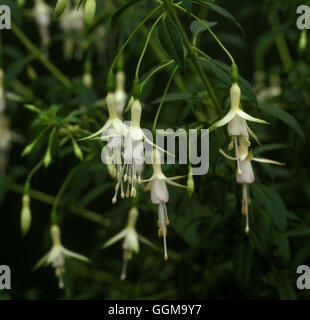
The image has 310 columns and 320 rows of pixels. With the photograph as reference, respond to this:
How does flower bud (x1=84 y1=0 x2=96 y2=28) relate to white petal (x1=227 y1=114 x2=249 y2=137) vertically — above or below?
above

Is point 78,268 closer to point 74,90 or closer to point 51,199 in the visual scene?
point 51,199

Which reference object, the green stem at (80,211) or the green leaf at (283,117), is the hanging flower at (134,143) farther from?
the green stem at (80,211)

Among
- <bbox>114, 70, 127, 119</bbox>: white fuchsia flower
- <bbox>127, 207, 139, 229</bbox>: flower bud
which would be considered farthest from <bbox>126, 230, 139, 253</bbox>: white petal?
<bbox>114, 70, 127, 119</bbox>: white fuchsia flower

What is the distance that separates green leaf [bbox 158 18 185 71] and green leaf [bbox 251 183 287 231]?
14.1 inches

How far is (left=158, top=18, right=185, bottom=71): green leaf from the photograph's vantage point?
0.86 metres

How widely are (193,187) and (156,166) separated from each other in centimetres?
8

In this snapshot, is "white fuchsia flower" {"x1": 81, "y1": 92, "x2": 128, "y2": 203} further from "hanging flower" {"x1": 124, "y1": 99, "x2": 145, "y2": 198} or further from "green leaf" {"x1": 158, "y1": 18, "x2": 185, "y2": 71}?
"green leaf" {"x1": 158, "y1": 18, "x2": 185, "y2": 71}

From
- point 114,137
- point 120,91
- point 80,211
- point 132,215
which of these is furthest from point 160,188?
point 80,211

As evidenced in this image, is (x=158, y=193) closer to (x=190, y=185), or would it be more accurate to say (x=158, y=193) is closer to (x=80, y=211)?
(x=190, y=185)

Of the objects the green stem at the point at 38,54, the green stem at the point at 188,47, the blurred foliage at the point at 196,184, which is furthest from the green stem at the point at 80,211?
the green stem at the point at 188,47

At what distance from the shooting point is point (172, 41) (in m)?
0.88

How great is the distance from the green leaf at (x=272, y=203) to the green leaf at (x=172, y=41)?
0.36m

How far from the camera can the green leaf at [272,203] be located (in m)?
1.06
